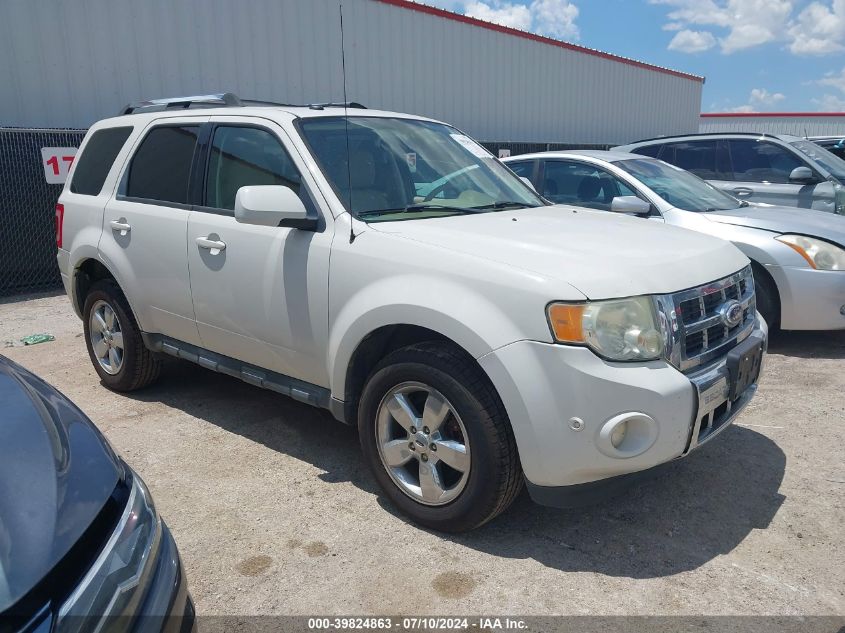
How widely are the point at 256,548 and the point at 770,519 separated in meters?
2.27

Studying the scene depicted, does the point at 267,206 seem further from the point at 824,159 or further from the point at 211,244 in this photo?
the point at 824,159

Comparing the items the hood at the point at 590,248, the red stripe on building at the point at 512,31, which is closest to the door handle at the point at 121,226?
the hood at the point at 590,248

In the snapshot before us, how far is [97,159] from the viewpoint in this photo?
16.1 ft

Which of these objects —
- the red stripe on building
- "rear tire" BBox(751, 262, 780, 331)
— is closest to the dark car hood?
"rear tire" BBox(751, 262, 780, 331)

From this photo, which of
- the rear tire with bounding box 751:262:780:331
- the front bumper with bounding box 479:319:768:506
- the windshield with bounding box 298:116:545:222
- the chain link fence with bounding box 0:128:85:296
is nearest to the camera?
the front bumper with bounding box 479:319:768:506

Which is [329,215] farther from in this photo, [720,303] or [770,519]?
[770,519]

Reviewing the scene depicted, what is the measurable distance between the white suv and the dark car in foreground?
1.30 m

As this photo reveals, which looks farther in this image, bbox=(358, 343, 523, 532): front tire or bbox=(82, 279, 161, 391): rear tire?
bbox=(82, 279, 161, 391): rear tire

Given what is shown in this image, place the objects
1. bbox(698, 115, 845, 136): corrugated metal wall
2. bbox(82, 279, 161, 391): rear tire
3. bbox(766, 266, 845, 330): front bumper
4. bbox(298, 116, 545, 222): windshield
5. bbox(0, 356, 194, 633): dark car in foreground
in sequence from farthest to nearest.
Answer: bbox(698, 115, 845, 136): corrugated metal wall < bbox(766, 266, 845, 330): front bumper < bbox(82, 279, 161, 391): rear tire < bbox(298, 116, 545, 222): windshield < bbox(0, 356, 194, 633): dark car in foreground

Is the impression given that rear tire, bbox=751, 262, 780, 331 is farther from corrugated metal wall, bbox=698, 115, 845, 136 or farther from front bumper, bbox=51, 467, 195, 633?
corrugated metal wall, bbox=698, 115, 845, 136

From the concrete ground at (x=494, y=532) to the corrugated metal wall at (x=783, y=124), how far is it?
33707 millimetres

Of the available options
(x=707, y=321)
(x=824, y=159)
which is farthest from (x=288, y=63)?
(x=707, y=321)

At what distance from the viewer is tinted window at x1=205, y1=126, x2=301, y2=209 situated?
3.68 m

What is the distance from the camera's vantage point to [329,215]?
3.38 meters
